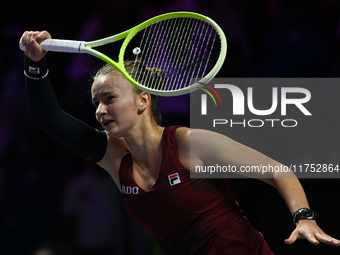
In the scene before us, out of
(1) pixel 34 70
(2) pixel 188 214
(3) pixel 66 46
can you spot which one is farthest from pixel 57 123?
(2) pixel 188 214

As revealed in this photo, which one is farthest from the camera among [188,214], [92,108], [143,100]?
[92,108]

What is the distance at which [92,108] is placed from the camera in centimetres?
300

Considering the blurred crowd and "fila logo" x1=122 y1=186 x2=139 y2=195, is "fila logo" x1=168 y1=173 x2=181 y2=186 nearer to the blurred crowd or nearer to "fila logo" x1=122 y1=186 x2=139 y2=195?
"fila logo" x1=122 y1=186 x2=139 y2=195

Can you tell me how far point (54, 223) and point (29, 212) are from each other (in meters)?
0.23

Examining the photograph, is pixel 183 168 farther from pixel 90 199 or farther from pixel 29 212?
pixel 29 212

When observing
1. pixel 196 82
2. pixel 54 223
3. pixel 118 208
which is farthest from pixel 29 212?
pixel 196 82

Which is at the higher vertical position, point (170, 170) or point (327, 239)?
point (170, 170)

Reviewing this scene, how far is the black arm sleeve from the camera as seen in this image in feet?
5.71

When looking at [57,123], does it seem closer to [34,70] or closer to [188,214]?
[34,70]

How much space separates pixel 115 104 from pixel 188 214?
1.92 ft

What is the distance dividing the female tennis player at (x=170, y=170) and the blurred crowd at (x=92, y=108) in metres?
1.00

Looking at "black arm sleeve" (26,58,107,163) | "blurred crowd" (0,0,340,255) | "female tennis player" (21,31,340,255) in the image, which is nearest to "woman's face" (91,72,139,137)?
"female tennis player" (21,31,340,255)

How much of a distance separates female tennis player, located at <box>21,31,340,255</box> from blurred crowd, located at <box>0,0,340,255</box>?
1.00 meters

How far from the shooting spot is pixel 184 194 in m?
1.71
